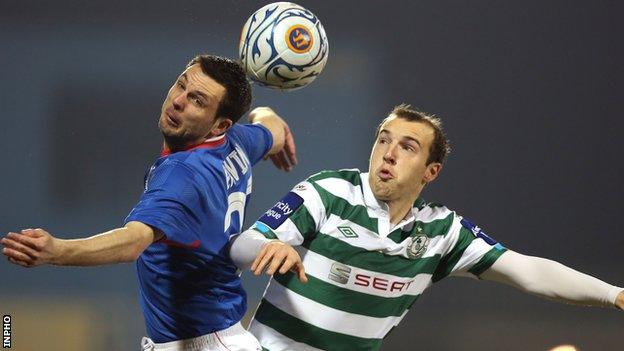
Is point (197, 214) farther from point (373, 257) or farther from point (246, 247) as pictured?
point (373, 257)

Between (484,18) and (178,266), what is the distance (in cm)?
347

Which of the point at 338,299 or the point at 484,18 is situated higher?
the point at 484,18

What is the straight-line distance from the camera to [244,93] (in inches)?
137

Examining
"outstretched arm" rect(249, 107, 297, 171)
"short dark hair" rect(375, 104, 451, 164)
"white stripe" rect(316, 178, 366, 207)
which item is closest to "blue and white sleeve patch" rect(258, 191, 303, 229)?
"white stripe" rect(316, 178, 366, 207)

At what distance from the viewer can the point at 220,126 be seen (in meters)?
3.43

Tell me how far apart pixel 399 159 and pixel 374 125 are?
236cm

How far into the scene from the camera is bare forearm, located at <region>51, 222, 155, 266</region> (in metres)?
2.41

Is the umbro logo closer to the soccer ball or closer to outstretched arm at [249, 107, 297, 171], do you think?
the soccer ball

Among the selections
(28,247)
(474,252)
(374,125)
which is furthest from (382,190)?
(374,125)

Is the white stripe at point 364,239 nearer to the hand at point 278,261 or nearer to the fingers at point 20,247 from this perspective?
the hand at point 278,261

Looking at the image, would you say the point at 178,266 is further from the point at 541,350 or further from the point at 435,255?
the point at 541,350

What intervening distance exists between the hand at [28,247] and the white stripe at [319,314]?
121 cm

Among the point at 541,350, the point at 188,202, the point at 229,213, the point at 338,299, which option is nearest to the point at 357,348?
the point at 338,299

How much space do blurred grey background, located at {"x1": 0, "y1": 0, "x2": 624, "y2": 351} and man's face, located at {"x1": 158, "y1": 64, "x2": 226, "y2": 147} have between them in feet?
7.93
